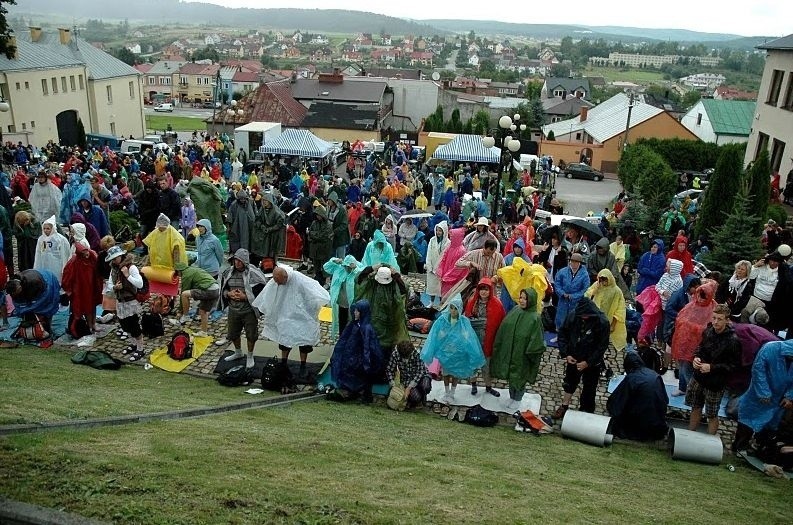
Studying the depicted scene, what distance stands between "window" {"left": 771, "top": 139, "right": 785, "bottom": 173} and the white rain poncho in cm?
2262

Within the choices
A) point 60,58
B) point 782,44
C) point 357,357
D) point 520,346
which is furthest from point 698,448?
point 60,58

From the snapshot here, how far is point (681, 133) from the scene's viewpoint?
150ft

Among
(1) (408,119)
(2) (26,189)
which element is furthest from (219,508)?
(1) (408,119)

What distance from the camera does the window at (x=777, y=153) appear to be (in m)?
23.8

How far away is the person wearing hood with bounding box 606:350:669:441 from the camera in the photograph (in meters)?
6.92

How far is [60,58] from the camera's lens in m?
45.2

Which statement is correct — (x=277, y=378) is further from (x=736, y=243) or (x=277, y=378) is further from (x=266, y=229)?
(x=736, y=243)

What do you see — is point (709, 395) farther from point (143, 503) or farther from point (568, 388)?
point (143, 503)

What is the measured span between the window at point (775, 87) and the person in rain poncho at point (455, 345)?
→ 23.5 metres

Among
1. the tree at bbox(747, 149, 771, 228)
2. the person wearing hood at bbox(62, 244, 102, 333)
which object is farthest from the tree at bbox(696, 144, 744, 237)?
the person wearing hood at bbox(62, 244, 102, 333)

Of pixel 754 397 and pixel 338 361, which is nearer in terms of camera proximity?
pixel 754 397

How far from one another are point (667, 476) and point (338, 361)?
153 inches

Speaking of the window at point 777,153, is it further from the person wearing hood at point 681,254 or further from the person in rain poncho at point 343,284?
the person in rain poncho at point 343,284

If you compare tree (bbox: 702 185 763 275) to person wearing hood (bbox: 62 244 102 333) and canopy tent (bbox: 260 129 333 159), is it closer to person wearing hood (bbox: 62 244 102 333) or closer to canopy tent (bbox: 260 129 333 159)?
person wearing hood (bbox: 62 244 102 333)
